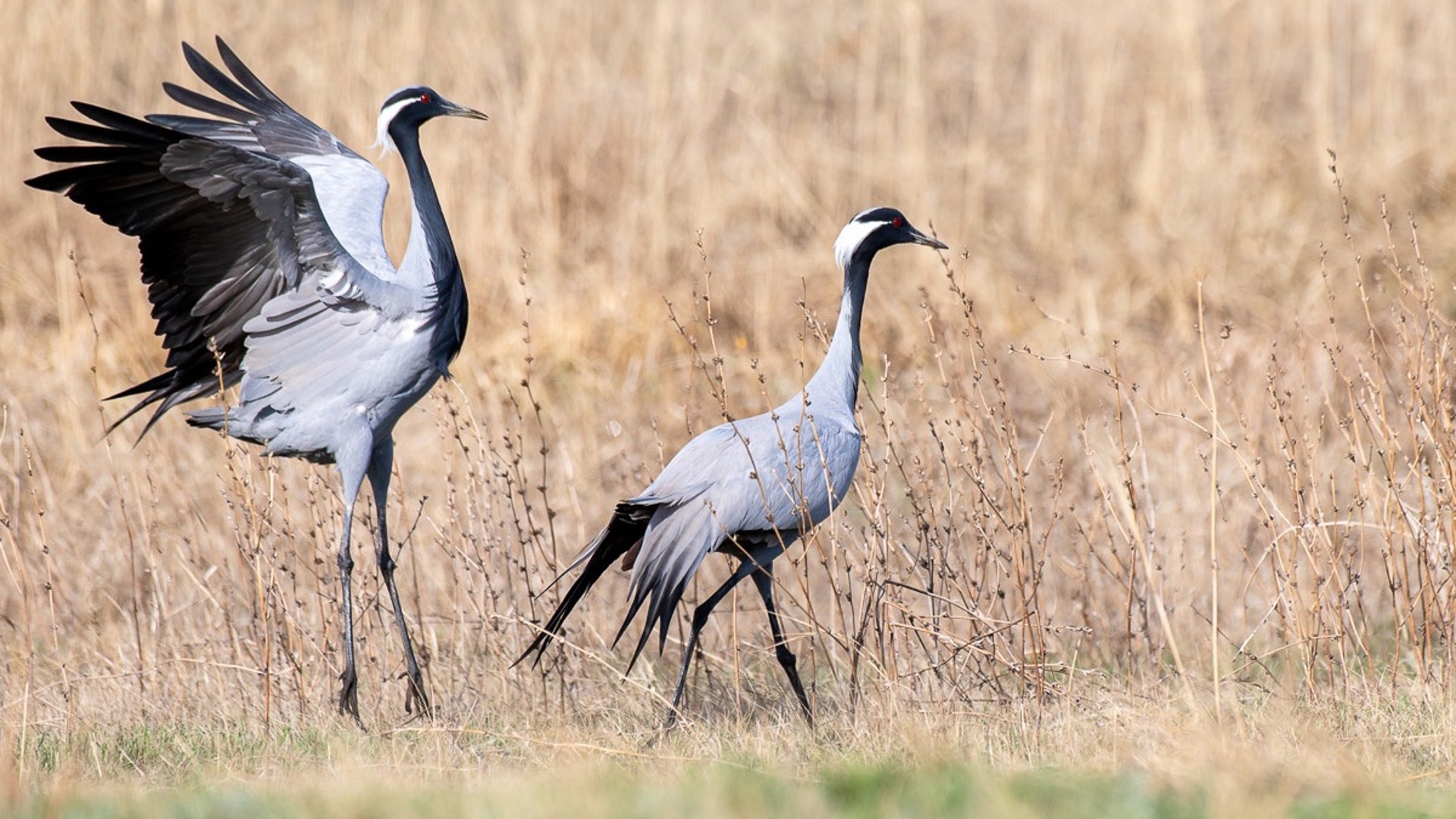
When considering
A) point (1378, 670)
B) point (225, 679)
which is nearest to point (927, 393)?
point (1378, 670)

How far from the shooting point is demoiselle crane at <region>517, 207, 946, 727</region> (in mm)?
5742

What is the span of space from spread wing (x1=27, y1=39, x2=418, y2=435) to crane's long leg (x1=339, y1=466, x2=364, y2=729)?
61 cm

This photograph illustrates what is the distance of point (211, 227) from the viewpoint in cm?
572

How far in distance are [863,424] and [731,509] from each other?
5.73 feet

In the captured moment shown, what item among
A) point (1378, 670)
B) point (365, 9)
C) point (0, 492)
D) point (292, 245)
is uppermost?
point (365, 9)

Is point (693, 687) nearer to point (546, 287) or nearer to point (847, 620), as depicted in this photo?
point (847, 620)

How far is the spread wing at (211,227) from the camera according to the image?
5.42 metres

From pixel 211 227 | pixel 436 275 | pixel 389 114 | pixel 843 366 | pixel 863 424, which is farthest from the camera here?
pixel 863 424

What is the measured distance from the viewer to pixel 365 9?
12633 mm

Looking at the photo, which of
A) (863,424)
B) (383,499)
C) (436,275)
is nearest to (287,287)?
(436,275)

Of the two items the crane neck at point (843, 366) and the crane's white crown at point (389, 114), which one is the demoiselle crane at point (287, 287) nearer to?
the crane's white crown at point (389, 114)

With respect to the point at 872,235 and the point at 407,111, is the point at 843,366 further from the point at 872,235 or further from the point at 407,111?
the point at 407,111

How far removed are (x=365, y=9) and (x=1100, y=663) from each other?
27.1ft

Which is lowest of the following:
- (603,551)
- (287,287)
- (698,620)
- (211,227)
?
(698,620)
